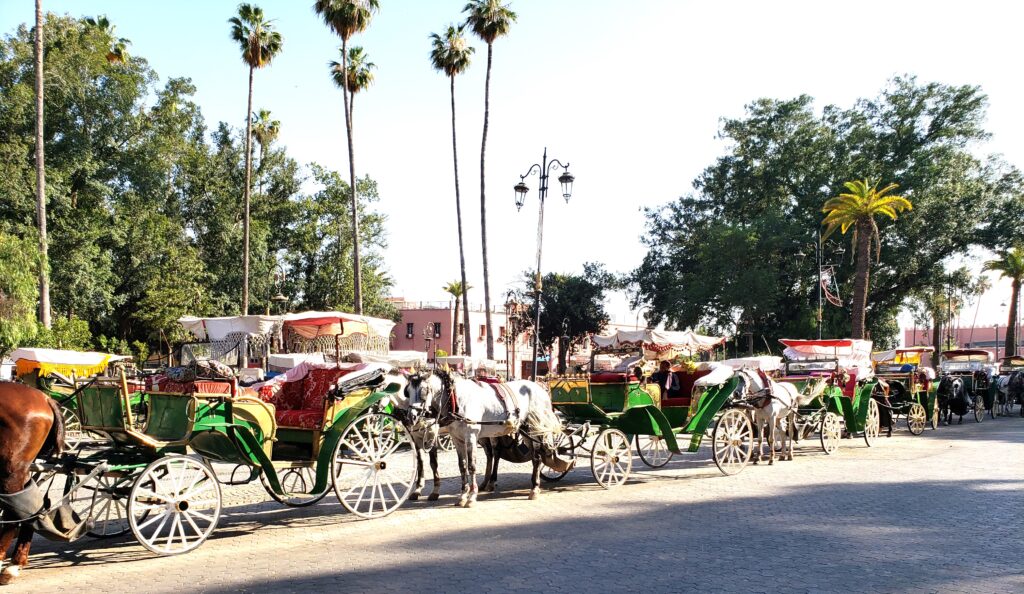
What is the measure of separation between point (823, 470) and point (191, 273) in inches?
1233

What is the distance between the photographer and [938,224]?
40.1m

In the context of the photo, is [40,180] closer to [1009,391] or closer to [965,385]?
[965,385]

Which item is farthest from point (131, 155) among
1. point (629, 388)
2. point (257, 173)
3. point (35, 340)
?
point (629, 388)

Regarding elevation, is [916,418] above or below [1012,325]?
below

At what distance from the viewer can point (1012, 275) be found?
2005 inches

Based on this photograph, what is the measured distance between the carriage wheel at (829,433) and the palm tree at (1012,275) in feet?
130

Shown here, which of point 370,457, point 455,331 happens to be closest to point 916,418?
point 370,457

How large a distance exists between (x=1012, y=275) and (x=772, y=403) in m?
46.4

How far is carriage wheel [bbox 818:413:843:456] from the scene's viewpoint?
1533 cm

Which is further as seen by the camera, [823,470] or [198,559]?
[823,470]

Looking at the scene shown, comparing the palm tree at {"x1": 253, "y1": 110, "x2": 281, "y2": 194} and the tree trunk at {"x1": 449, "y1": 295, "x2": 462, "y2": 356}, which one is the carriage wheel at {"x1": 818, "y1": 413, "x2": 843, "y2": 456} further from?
the tree trunk at {"x1": 449, "y1": 295, "x2": 462, "y2": 356}

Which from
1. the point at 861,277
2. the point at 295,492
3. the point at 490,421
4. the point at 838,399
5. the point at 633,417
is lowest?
the point at 295,492

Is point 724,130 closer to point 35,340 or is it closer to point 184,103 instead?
point 184,103

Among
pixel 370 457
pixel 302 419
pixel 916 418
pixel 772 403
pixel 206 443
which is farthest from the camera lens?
pixel 916 418
